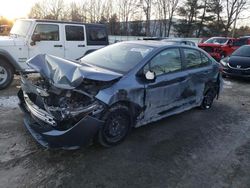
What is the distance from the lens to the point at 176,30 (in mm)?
41812

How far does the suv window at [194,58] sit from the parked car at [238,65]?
4933 mm

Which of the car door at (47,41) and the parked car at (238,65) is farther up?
the car door at (47,41)

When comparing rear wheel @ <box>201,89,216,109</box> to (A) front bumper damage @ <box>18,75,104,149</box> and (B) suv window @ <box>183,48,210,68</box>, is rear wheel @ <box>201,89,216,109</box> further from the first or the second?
(A) front bumper damage @ <box>18,75,104,149</box>

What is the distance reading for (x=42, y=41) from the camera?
25.8 ft

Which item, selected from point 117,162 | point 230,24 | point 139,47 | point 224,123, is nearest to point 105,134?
point 117,162

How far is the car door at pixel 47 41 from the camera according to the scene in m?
7.64

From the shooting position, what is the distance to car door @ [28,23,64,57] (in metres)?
7.64

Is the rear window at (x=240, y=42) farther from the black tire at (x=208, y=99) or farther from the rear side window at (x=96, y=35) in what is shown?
the black tire at (x=208, y=99)

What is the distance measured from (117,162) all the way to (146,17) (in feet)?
128

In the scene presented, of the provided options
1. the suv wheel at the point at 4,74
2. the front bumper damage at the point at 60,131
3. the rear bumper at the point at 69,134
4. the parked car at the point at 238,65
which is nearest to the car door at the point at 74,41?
the suv wheel at the point at 4,74

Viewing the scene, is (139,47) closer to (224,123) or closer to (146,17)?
(224,123)

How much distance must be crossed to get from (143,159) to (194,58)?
2.65m

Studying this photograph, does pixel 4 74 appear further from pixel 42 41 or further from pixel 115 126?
pixel 115 126

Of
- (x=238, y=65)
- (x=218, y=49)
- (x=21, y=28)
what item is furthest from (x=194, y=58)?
(x=218, y=49)
